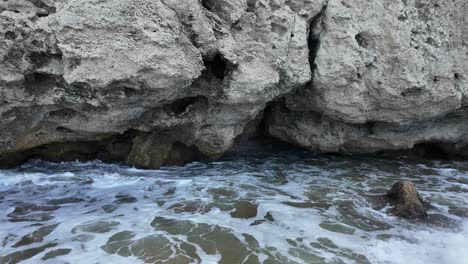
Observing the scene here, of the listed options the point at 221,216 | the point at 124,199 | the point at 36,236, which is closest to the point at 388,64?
the point at 221,216

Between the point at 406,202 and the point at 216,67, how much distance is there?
13.8ft

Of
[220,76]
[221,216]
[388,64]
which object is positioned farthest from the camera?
[388,64]

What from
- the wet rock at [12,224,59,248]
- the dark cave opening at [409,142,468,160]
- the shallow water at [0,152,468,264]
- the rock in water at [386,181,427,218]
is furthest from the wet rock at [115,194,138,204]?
the dark cave opening at [409,142,468,160]

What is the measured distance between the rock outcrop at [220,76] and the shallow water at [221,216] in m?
0.91

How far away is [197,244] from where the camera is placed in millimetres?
5152

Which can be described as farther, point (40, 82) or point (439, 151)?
point (439, 151)

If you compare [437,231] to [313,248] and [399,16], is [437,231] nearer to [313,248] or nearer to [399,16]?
[313,248]

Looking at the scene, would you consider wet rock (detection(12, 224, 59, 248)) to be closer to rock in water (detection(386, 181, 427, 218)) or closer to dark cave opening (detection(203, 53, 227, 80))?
dark cave opening (detection(203, 53, 227, 80))

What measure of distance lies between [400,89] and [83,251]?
6.95 meters

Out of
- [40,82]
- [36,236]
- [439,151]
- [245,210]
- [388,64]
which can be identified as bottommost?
[36,236]

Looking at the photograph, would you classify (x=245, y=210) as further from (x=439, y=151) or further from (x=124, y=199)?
(x=439, y=151)

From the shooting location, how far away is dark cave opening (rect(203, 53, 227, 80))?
24.0ft

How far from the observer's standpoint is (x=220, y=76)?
7379 mm

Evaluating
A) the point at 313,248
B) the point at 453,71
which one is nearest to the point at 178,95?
the point at 313,248
